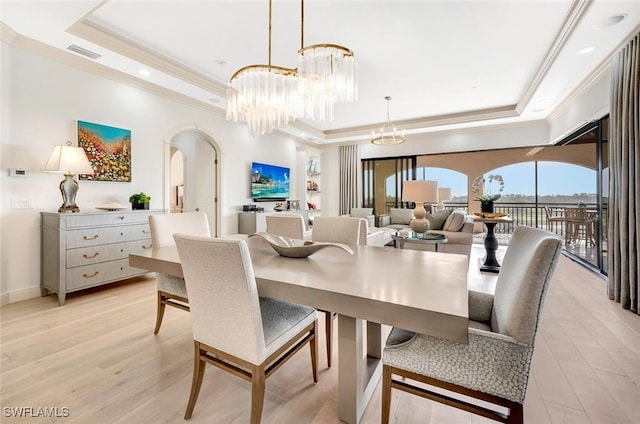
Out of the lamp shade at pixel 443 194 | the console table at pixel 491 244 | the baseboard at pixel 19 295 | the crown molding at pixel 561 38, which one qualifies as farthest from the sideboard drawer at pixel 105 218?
the lamp shade at pixel 443 194

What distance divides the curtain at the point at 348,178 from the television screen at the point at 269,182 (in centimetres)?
192

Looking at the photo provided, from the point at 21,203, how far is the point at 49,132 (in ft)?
2.58

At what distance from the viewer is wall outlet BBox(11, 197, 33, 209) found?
9.18 ft

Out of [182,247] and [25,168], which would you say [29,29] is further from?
[182,247]

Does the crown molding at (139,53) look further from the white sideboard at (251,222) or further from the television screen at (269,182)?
the white sideboard at (251,222)

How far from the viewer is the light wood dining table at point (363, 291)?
3.03 feet

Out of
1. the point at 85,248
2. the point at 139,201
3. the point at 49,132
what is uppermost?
the point at 49,132

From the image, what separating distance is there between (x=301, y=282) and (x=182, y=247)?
53 cm

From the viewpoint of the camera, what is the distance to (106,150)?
11.3ft

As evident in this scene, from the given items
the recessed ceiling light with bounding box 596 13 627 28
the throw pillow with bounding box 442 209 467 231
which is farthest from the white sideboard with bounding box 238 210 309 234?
the recessed ceiling light with bounding box 596 13 627 28

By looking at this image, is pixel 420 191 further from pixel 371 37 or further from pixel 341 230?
pixel 371 37

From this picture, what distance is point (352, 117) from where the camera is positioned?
605 cm

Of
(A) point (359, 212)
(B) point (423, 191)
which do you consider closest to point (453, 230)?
(B) point (423, 191)

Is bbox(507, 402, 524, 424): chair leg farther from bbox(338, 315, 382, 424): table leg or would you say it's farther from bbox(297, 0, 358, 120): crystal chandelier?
bbox(297, 0, 358, 120): crystal chandelier
